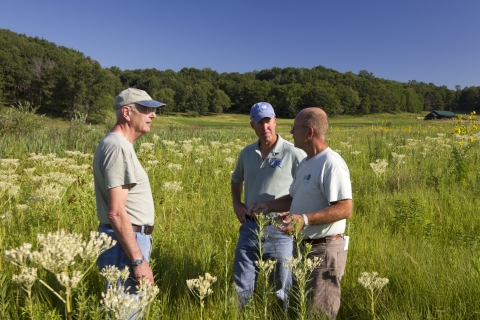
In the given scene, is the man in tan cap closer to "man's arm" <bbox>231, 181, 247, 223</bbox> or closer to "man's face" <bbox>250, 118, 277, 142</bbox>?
"man's arm" <bbox>231, 181, 247, 223</bbox>

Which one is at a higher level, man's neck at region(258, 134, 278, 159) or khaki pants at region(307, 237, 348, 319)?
man's neck at region(258, 134, 278, 159)

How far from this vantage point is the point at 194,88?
378 ft

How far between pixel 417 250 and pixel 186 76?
14372cm

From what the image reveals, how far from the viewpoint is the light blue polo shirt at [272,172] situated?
137 inches

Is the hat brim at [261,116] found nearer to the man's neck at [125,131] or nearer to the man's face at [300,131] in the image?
the man's face at [300,131]

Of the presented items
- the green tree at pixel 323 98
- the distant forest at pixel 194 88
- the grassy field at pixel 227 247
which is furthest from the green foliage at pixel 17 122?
the green tree at pixel 323 98

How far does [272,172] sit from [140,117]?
141 cm

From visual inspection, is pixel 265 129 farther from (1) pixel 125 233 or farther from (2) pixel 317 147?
(1) pixel 125 233

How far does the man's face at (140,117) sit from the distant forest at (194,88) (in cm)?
6637

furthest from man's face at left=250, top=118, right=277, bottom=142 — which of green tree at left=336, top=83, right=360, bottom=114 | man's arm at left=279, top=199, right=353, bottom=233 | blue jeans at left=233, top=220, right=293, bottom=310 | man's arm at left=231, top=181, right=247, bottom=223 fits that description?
green tree at left=336, top=83, right=360, bottom=114

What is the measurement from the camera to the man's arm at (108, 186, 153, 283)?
242 centimetres

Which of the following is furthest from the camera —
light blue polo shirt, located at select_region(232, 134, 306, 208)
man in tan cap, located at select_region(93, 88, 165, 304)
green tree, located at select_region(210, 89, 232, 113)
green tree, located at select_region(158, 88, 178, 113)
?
green tree, located at select_region(210, 89, 232, 113)

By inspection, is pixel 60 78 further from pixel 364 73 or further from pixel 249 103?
pixel 364 73

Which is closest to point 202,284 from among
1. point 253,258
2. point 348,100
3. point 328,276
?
point 328,276
